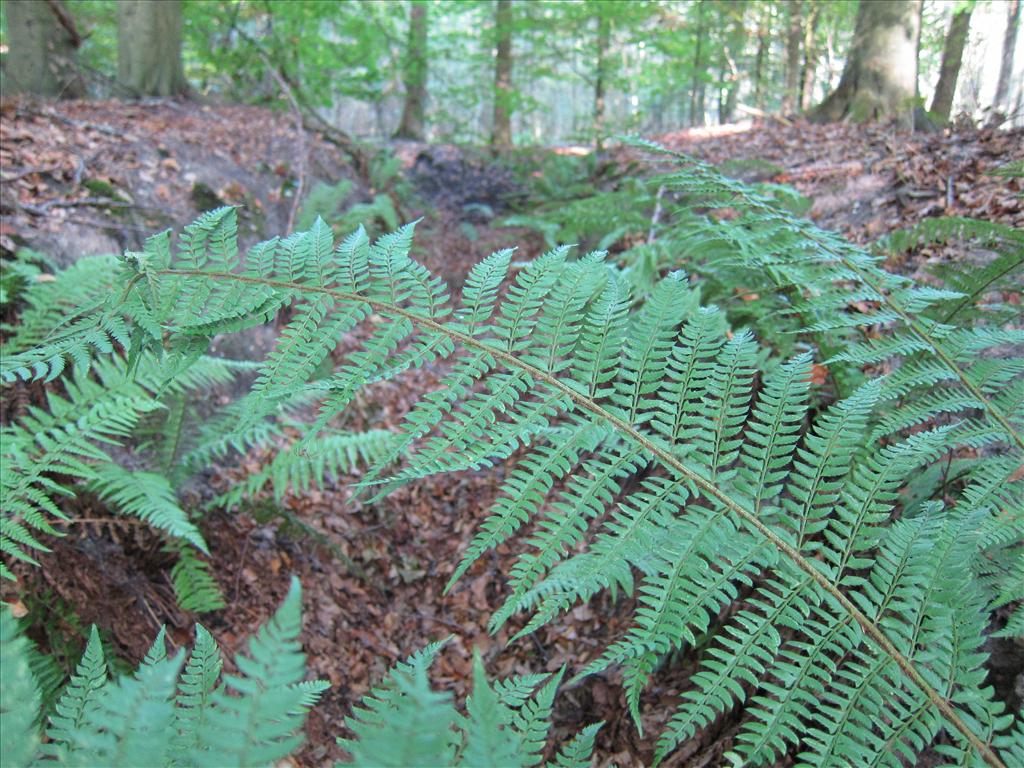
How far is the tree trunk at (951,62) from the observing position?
8.09 meters

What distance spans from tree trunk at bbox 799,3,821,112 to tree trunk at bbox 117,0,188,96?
1127cm

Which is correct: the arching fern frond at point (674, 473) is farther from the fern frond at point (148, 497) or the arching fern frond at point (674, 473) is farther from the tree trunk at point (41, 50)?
the tree trunk at point (41, 50)

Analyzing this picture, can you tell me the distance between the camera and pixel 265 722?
654 millimetres

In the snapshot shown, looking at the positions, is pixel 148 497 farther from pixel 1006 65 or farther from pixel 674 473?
pixel 1006 65

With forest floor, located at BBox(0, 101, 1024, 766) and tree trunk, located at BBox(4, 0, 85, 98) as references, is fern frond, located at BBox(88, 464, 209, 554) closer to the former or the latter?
forest floor, located at BBox(0, 101, 1024, 766)

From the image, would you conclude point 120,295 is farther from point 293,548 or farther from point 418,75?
point 418,75

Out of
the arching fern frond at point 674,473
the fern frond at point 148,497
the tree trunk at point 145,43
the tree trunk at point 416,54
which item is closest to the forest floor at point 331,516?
the fern frond at point 148,497

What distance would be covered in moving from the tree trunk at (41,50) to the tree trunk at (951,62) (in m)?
10.1

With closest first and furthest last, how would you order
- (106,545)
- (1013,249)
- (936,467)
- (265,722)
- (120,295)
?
(265,722)
(120,295)
(936,467)
(1013,249)
(106,545)

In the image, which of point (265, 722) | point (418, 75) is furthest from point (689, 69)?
point (265, 722)

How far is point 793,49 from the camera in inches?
562

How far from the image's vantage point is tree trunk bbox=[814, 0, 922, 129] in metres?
7.43

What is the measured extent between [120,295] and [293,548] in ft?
7.03

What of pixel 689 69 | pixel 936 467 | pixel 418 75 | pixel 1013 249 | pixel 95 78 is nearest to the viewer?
pixel 936 467
